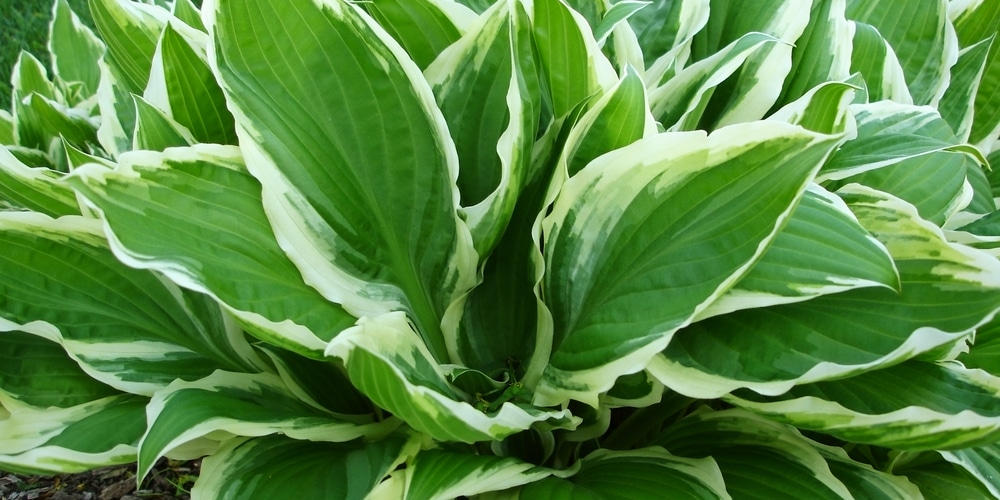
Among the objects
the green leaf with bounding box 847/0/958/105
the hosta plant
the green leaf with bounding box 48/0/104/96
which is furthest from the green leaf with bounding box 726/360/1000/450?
the green leaf with bounding box 48/0/104/96

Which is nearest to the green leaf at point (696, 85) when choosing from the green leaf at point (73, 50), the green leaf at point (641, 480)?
the green leaf at point (641, 480)

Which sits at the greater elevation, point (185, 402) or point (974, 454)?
point (185, 402)

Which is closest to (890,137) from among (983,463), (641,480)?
(983,463)

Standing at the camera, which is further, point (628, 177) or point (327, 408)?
point (327, 408)

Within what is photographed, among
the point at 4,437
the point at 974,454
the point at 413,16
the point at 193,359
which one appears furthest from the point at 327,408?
the point at 974,454

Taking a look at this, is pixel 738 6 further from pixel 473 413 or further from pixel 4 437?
pixel 4 437

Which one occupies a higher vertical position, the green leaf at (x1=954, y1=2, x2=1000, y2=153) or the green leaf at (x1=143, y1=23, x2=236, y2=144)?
the green leaf at (x1=143, y1=23, x2=236, y2=144)

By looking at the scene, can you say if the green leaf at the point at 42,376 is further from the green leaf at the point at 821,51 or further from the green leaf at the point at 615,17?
the green leaf at the point at 821,51

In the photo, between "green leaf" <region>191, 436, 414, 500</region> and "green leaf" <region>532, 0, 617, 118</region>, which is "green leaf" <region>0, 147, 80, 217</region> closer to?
"green leaf" <region>191, 436, 414, 500</region>
